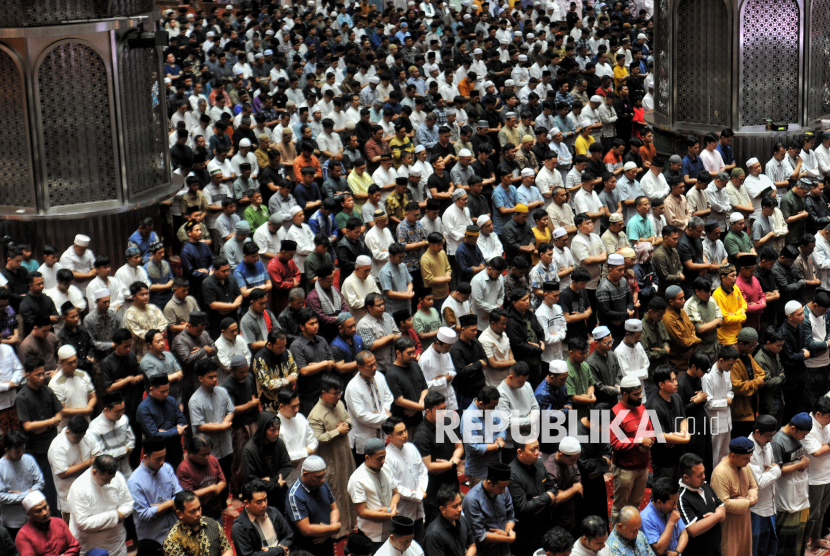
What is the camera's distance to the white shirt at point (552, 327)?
11.9 m

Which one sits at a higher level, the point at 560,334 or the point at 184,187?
the point at 184,187

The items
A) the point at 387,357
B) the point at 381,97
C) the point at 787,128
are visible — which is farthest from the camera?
the point at 381,97

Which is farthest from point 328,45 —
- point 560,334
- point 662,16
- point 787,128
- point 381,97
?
point 560,334

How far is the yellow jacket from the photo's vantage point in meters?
12.2

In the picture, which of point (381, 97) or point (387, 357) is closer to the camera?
point (387, 357)

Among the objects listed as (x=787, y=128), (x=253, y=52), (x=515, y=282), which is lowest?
(x=515, y=282)

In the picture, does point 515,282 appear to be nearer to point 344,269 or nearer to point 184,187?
point 344,269

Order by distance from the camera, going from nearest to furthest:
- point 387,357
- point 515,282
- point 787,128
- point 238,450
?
point 238,450 < point 387,357 < point 515,282 < point 787,128

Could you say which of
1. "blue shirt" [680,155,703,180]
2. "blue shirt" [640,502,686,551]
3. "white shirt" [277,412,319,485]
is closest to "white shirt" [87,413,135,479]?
"white shirt" [277,412,319,485]

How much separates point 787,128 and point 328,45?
1077 centimetres

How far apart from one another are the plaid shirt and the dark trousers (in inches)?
201

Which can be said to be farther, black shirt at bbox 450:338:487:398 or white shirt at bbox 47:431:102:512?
black shirt at bbox 450:338:487:398

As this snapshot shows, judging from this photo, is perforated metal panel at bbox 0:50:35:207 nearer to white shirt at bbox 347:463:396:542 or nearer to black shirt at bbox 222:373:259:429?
black shirt at bbox 222:373:259:429

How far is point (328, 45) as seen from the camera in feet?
80.5
